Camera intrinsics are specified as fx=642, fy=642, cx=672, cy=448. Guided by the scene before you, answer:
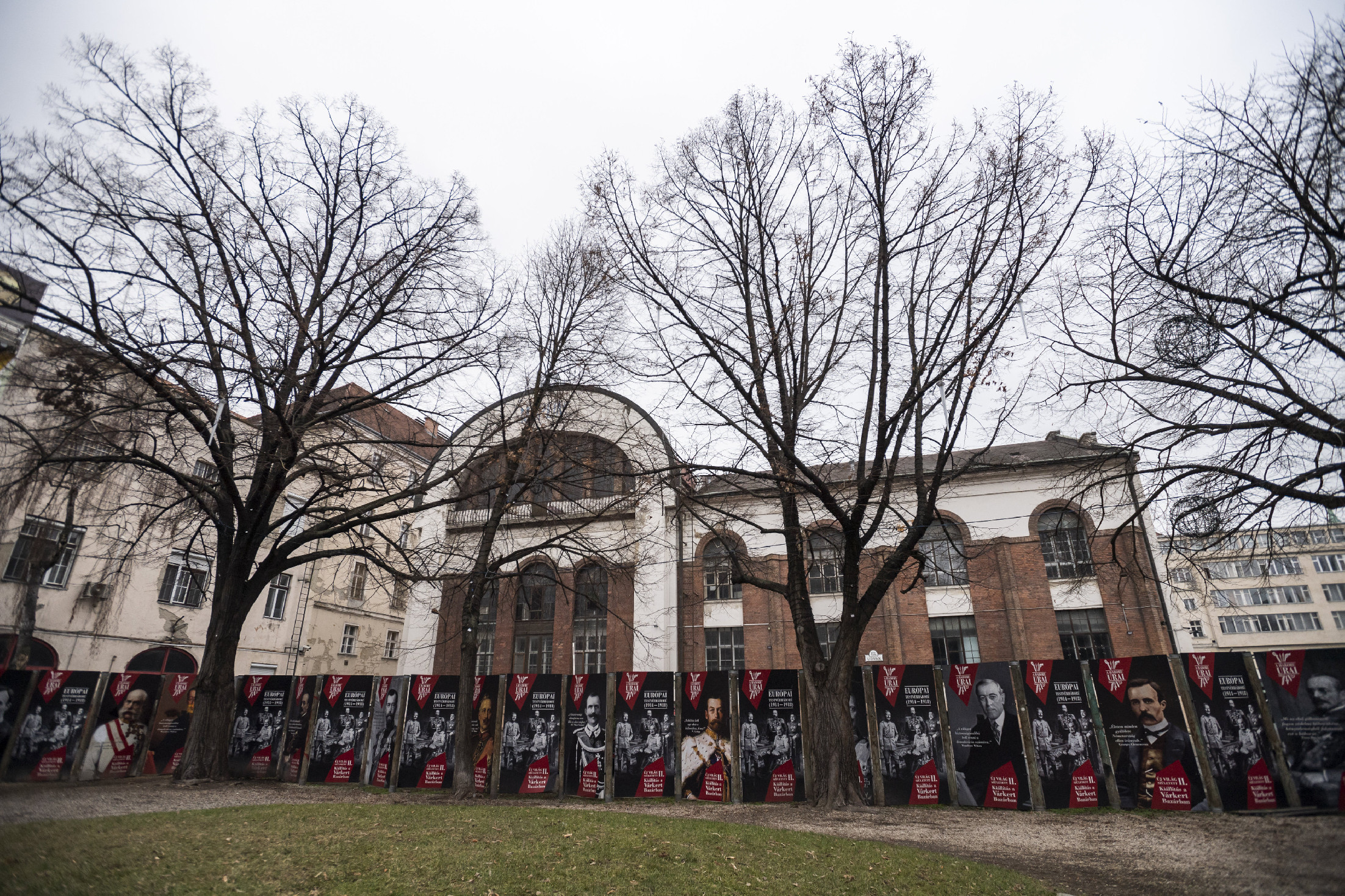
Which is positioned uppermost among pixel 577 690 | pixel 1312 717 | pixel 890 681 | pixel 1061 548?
pixel 1061 548

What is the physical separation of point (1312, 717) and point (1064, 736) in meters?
3.34

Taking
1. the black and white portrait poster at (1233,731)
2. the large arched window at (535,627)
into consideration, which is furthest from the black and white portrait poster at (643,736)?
the large arched window at (535,627)

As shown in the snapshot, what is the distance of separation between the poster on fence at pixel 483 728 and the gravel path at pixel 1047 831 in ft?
2.96

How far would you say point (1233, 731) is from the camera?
9.95 m

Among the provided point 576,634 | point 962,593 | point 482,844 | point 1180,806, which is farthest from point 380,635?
point 1180,806

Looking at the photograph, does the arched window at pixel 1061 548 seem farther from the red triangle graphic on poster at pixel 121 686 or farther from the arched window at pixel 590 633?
the red triangle graphic on poster at pixel 121 686

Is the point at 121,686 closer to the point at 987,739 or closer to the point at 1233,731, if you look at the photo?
the point at 987,739

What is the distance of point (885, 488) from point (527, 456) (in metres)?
6.90

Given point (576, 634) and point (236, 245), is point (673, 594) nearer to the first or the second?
point (576, 634)

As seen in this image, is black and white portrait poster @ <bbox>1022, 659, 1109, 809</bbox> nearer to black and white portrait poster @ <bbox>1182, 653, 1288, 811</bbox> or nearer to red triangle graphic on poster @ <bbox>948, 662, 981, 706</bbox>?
red triangle graphic on poster @ <bbox>948, 662, 981, 706</bbox>

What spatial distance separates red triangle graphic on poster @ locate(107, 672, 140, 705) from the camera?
12.7 metres

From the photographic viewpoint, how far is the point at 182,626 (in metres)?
23.1

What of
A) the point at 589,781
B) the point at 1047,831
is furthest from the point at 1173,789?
the point at 589,781

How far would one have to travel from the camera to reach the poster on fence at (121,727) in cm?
1230
